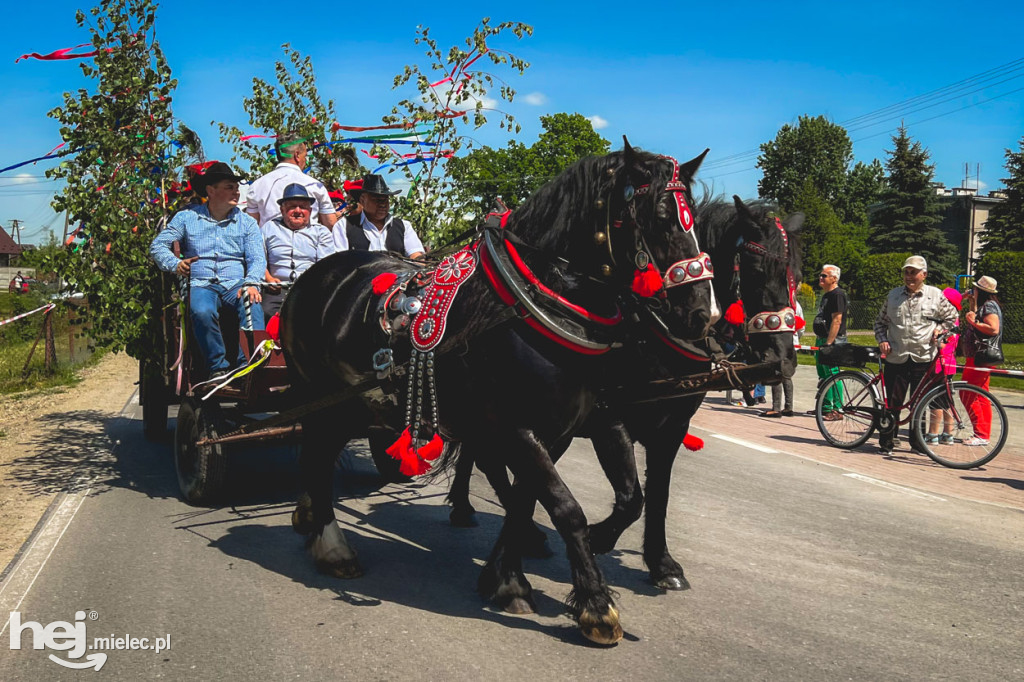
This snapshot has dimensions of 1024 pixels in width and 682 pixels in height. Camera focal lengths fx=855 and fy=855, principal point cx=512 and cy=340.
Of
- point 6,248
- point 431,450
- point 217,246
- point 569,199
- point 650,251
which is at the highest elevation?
point 6,248

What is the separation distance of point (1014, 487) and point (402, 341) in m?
5.84

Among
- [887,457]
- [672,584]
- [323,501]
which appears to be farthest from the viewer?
[887,457]

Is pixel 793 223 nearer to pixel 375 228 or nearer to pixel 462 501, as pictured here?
pixel 462 501

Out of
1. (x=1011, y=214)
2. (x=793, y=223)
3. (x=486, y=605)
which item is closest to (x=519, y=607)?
(x=486, y=605)

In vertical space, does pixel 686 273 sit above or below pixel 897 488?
above

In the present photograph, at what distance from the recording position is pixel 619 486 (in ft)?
15.0

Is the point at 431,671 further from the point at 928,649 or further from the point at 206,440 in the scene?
the point at 206,440

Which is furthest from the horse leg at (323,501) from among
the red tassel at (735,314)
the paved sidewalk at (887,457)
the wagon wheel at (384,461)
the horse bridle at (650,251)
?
the paved sidewalk at (887,457)

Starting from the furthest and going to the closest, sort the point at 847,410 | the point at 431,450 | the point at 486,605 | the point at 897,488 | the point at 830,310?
1. the point at 830,310
2. the point at 847,410
3. the point at 897,488
4. the point at 486,605
5. the point at 431,450

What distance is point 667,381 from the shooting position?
4.58 metres

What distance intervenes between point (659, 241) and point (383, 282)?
65.1 inches

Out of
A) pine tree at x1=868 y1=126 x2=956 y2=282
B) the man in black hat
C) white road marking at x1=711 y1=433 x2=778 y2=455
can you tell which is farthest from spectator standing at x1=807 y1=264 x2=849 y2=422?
pine tree at x1=868 y1=126 x2=956 y2=282

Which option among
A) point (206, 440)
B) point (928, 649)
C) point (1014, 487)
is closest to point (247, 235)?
point (206, 440)

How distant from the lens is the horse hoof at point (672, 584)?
4.52 metres
